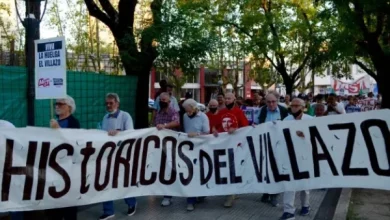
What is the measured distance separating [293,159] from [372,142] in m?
1.00

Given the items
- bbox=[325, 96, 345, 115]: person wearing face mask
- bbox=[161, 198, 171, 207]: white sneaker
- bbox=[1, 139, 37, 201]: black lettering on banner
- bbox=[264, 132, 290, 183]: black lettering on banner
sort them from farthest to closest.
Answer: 1. bbox=[325, 96, 345, 115]: person wearing face mask
2. bbox=[161, 198, 171, 207]: white sneaker
3. bbox=[264, 132, 290, 183]: black lettering on banner
4. bbox=[1, 139, 37, 201]: black lettering on banner

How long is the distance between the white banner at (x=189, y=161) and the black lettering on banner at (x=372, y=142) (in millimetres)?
11

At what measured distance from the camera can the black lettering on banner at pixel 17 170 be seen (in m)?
5.28

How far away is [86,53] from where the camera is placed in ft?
79.1

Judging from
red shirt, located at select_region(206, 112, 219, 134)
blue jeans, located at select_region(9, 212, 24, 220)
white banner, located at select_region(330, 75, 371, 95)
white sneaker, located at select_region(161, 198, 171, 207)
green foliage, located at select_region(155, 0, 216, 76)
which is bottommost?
white sneaker, located at select_region(161, 198, 171, 207)

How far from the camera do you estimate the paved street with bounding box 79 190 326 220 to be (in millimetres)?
6719

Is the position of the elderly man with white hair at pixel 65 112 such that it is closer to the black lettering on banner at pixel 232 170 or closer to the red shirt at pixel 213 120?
the black lettering on banner at pixel 232 170

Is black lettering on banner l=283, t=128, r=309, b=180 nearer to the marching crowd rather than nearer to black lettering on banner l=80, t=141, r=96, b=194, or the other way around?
the marching crowd

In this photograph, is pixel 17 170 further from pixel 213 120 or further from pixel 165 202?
pixel 213 120

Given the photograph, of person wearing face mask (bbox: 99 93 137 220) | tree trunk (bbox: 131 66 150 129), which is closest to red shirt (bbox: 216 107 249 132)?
person wearing face mask (bbox: 99 93 137 220)

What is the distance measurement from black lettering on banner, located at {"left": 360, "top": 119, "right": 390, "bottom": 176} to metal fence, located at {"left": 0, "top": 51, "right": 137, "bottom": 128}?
4198 mm

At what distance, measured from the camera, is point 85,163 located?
5.92m

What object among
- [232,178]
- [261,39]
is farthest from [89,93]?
[261,39]

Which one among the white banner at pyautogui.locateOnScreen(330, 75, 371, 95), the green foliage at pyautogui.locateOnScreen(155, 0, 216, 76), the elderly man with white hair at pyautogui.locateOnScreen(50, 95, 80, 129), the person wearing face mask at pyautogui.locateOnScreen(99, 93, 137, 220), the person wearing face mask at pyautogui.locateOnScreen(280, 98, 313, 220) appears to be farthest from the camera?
the white banner at pyautogui.locateOnScreen(330, 75, 371, 95)
